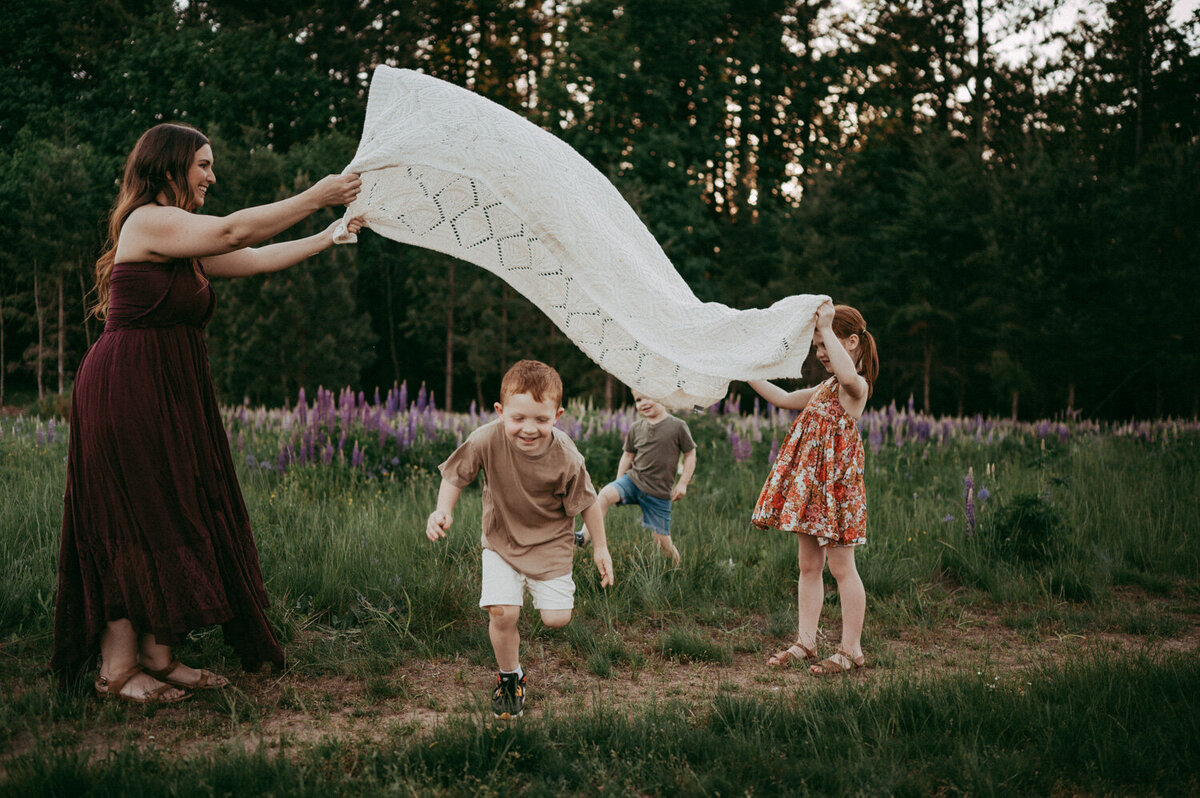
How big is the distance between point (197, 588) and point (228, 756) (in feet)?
3.00

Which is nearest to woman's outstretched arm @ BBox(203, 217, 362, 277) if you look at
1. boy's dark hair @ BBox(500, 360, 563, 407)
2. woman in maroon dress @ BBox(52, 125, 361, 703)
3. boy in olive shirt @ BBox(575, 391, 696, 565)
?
woman in maroon dress @ BBox(52, 125, 361, 703)

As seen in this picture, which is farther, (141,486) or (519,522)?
(519,522)

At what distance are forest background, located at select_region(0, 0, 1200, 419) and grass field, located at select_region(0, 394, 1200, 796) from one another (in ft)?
44.6

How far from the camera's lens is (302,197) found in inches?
136

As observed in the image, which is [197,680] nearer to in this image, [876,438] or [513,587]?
[513,587]

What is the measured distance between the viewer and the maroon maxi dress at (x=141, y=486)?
3654 mm

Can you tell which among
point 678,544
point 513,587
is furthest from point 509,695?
point 678,544

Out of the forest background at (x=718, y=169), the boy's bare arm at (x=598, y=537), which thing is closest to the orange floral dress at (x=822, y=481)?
the boy's bare arm at (x=598, y=537)

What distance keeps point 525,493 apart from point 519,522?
143 mm

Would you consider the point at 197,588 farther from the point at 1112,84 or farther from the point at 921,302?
the point at 1112,84

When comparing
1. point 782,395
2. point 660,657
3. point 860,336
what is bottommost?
point 660,657

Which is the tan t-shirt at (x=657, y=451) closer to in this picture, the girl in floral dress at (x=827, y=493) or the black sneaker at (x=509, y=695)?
the girl in floral dress at (x=827, y=493)

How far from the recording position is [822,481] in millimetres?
4555

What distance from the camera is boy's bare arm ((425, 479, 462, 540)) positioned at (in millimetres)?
3449
